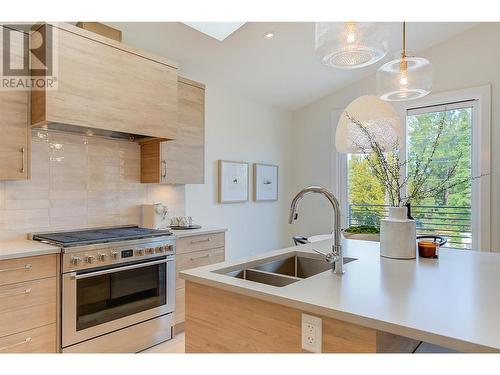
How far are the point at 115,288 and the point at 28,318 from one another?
58cm

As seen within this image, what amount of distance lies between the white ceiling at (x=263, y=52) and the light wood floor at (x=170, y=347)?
2.65 metres

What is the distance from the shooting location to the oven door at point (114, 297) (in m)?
2.35

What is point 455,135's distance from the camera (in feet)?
13.5

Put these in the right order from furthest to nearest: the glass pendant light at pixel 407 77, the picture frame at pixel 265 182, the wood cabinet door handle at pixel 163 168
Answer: the picture frame at pixel 265 182, the wood cabinet door handle at pixel 163 168, the glass pendant light at pixel 407 77

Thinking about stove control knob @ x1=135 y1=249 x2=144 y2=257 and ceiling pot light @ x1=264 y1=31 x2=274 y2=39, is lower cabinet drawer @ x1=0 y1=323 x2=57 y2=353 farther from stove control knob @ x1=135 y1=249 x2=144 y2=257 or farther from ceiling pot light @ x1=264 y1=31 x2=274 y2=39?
ceiling pot light @ x1=264 y1=31 x2=274 y2=39

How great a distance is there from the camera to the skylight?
312cm

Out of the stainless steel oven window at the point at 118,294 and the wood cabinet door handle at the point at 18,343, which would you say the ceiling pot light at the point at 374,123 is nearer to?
the stainless steel oven window at the point at 118,294

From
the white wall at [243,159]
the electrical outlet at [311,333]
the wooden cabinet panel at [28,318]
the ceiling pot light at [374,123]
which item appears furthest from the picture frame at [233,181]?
the electrical outlet at [311,333]

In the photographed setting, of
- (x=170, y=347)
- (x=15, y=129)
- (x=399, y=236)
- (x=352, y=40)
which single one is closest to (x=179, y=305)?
(x=170, y=347)

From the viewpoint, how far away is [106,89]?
2.69 m

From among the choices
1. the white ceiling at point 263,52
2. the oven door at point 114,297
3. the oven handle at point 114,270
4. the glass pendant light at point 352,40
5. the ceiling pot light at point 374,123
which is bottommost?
the oven door at point 114,297

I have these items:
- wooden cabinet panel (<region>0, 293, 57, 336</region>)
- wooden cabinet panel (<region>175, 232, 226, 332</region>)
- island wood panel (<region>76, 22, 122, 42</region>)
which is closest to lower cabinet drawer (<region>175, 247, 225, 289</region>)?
wooden cabinet panel (<region>175, 232, 226, 332</region>)

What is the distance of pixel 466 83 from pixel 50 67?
→ 421 centimetres
